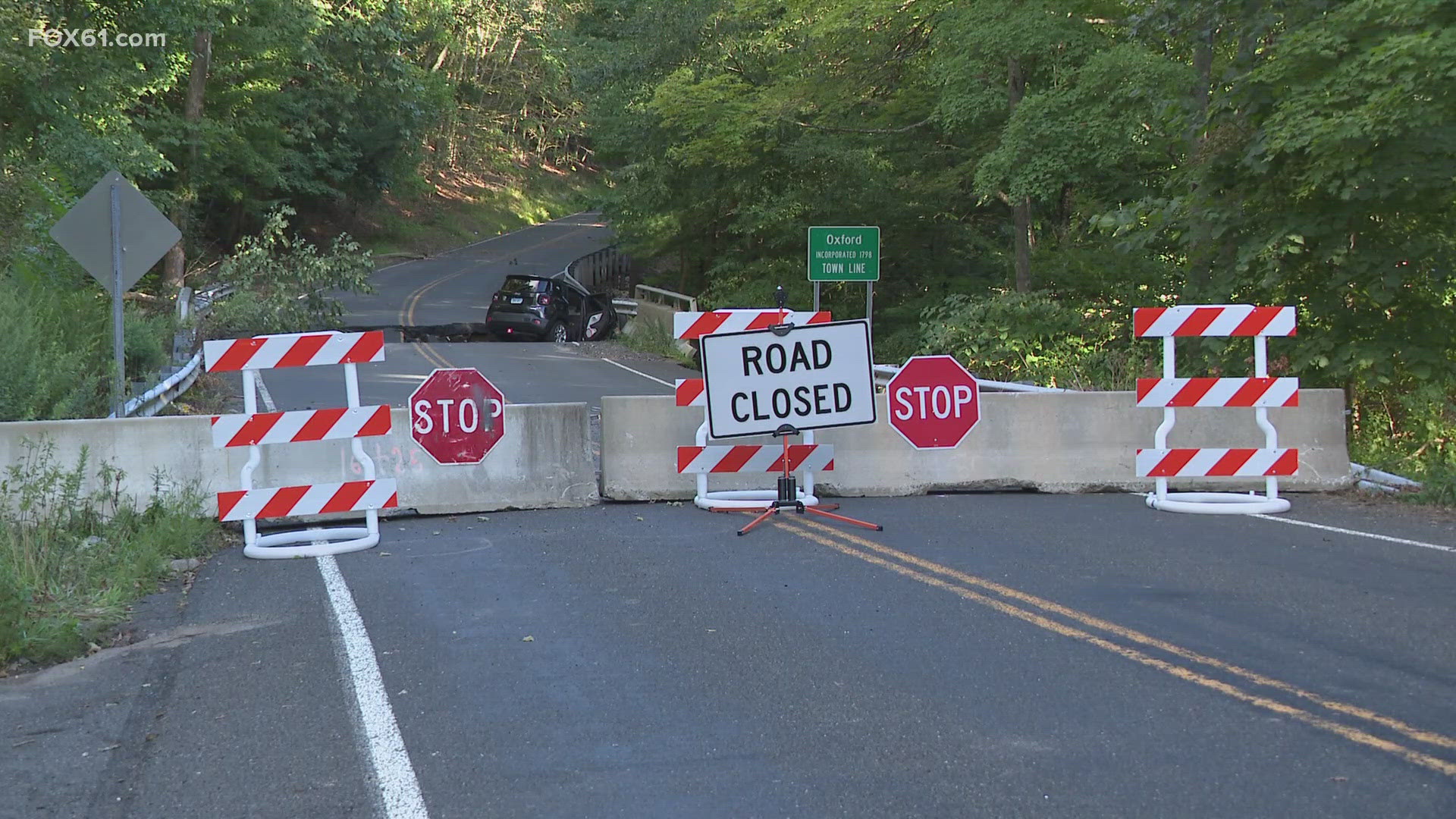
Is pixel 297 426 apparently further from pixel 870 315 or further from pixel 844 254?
pixel 844 254

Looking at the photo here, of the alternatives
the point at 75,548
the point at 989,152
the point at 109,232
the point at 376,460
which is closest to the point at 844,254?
the point at 989,152

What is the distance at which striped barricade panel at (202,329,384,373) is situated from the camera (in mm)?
9453

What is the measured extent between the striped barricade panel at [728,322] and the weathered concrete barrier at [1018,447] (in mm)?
944

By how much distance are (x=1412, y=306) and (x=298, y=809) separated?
498 inches

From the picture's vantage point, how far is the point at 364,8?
43531 mm

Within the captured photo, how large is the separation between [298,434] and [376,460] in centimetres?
104

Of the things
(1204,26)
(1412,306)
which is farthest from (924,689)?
(1204,26)

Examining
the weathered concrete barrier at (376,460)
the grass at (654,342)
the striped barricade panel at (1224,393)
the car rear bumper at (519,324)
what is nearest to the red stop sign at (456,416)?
the weathered concrete barrier at (376,460)

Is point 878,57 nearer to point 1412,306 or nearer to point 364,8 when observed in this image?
point 1412,306

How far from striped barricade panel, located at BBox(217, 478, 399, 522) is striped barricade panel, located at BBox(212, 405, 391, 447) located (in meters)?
0.37

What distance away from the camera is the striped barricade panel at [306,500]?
9.53 m

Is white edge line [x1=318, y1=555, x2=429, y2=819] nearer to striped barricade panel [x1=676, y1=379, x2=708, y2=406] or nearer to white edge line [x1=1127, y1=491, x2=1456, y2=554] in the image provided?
striped barricade panel [x1=676, y1=379, x2=708, y2=406]

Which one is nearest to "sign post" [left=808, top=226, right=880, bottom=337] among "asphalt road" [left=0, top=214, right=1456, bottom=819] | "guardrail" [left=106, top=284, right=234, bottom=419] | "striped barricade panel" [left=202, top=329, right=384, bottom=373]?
"guardrail" [left=106, top=284, right=234, bottom=419]

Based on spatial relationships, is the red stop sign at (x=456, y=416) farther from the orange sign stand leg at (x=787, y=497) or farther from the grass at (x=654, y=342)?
the grass at (x=654, y=342)
